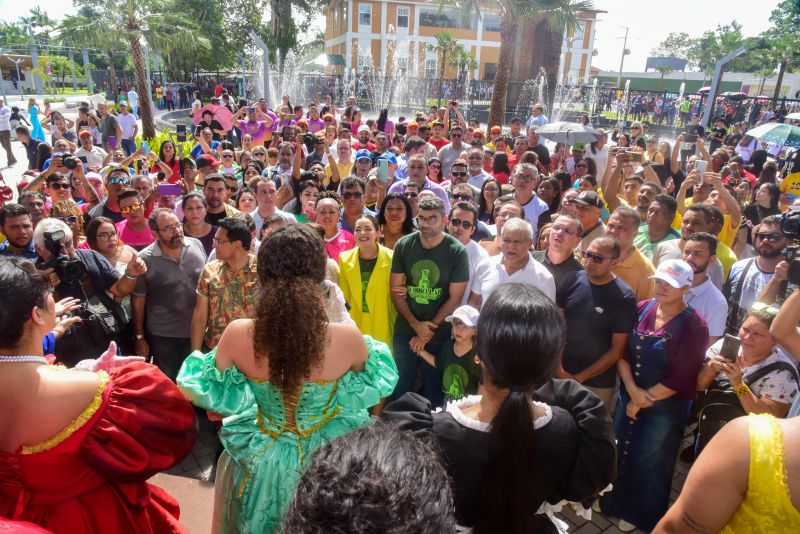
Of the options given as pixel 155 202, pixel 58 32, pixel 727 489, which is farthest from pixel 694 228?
pixel 58 32

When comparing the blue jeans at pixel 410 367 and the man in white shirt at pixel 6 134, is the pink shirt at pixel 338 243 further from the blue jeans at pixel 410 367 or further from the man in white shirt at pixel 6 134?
the man in white shirt at pixel 6 134

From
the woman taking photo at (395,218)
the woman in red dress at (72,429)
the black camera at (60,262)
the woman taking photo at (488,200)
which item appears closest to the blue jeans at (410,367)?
the woman taking photo at (395,218)

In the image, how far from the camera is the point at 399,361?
426 centimetres

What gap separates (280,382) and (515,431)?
108 centimetres

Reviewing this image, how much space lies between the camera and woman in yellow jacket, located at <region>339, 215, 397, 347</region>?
4121 mm

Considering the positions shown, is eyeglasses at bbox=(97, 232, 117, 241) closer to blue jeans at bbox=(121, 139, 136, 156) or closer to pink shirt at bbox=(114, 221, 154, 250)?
pink shirt at bbox=(114, 221, 154, 250)

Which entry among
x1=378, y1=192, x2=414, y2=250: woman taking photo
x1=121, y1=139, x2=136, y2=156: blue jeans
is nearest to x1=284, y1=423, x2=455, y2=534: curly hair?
x1=378, y1=192, x2=414, y2=250: woman taking photo

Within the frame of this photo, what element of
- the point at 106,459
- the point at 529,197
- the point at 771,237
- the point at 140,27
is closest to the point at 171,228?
the point at 106,459

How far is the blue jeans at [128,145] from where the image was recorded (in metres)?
13.3

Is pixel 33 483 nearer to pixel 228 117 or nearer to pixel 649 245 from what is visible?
pixel 649 245

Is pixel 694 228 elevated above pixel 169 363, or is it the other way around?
pixel 694 228

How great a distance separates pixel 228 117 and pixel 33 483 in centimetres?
1169

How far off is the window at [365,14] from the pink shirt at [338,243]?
53.5 meters

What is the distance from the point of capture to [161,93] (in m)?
27.4
